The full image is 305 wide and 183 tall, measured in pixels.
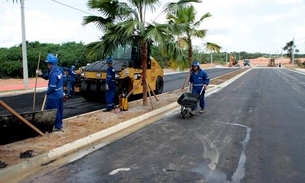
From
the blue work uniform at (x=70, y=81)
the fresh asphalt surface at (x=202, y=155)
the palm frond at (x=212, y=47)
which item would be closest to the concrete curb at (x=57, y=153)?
the fresh asphalt surface at (x=202, y=155)

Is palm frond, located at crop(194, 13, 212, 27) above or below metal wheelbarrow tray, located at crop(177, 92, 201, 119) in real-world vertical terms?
above

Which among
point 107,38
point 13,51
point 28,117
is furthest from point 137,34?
point 13,51

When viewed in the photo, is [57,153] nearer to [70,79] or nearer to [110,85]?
[110,85]

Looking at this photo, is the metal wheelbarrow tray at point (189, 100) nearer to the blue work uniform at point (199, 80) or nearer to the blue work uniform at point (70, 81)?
the blue work uniform at point (199, 80)

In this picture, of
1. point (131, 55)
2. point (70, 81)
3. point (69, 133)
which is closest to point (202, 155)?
point (69, 133)

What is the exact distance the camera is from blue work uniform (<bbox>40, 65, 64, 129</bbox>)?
7.85 meters

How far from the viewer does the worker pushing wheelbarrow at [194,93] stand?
1066 centimetres

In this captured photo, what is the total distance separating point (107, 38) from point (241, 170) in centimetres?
687

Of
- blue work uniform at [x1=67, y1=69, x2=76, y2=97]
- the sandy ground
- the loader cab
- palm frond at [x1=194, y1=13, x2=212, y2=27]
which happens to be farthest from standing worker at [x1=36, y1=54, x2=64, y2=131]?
palm frond at [x1=194, y1=13, x2=212, y2=27]

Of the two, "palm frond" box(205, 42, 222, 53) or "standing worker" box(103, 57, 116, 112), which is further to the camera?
"palm frond" box(205, 42, 222, 53)

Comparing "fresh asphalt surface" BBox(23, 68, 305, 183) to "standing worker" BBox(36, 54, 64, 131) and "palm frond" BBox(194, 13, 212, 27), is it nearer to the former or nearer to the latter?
"standing worker" BBox(36, 54, 64, 131)

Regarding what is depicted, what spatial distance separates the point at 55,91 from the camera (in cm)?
798

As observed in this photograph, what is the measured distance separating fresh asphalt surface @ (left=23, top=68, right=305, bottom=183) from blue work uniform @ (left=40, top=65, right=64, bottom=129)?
1.66 m

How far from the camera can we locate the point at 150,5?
1171 cm
